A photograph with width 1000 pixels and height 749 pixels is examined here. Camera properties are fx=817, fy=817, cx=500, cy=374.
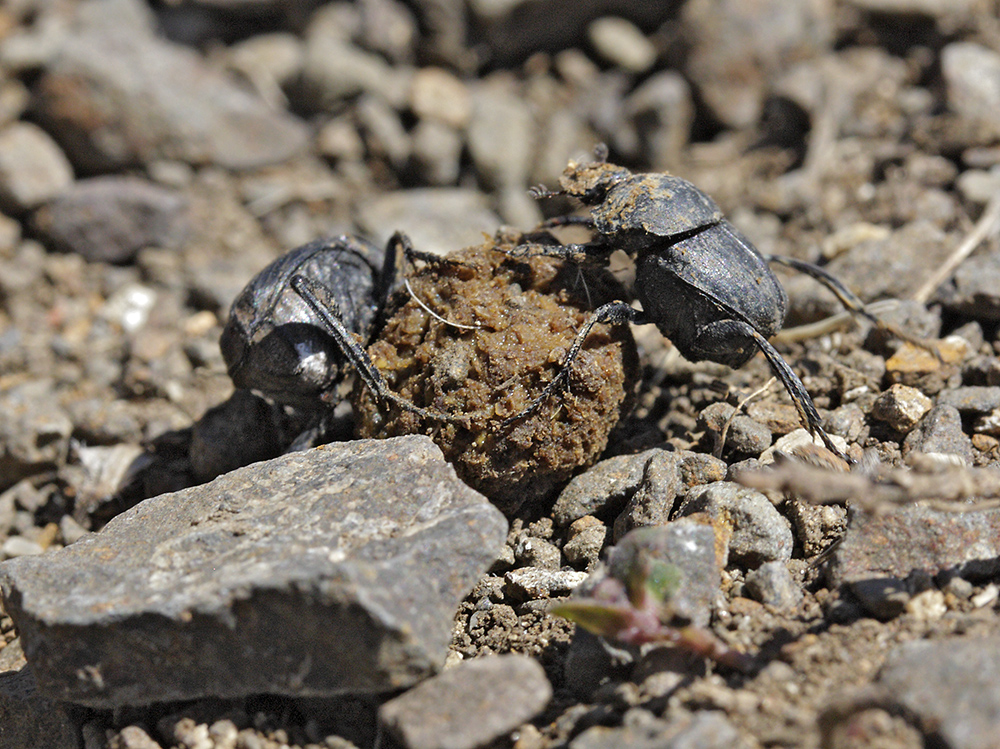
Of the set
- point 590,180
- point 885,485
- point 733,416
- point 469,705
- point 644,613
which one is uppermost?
point 590,180

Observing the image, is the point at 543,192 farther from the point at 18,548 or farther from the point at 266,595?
the point at 18,548

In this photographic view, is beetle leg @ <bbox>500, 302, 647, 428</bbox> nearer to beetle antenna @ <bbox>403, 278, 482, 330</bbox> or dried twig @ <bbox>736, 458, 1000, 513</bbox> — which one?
beetle antenna @ <bbox>403, 278, 482, 330</bbox>

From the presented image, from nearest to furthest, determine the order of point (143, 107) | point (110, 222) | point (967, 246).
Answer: point (967, 246), point (110, 222), point (143, 107)

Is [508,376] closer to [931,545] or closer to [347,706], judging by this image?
[347,706]

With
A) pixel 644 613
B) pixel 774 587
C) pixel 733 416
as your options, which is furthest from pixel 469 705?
pixel 733 416

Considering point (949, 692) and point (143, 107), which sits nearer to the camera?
point (949, 692)

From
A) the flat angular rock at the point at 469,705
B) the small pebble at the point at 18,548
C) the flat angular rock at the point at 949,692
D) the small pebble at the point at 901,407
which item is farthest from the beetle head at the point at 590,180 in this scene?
the small pebble at the point at 18,548

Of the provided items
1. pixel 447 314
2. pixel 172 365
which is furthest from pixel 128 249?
pixel 447 314

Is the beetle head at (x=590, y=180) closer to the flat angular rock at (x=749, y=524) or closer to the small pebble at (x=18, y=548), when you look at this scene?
the flat angular rock at (x=749, y=524)
